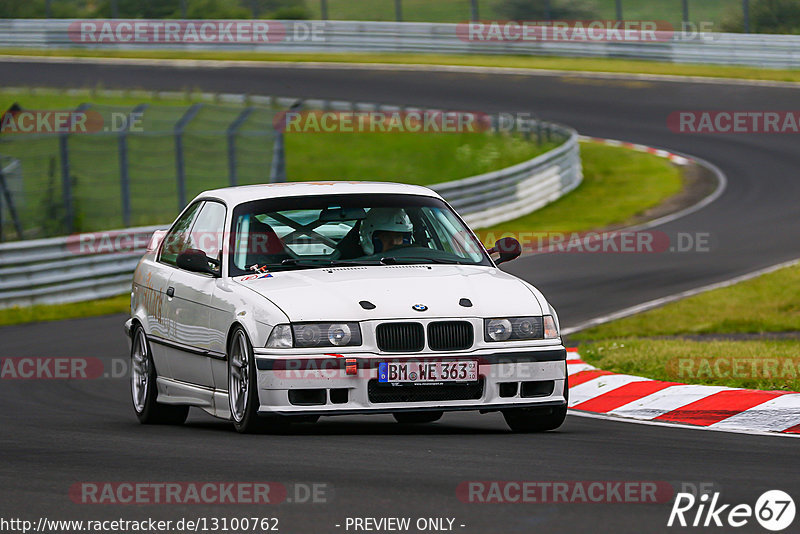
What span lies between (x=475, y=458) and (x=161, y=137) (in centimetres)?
1622

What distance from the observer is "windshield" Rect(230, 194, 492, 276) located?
895 cm

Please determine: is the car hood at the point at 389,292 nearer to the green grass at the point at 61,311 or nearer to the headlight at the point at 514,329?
the headlight at the point at 514,329

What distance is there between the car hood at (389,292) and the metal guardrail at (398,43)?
113 ft

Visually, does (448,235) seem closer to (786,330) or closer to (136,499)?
(136,499)

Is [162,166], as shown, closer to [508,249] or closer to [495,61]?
[508,249]

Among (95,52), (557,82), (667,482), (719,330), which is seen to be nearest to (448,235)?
(667,482)

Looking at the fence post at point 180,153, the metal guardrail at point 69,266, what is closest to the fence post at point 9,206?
the metal guardrail at point 69,266

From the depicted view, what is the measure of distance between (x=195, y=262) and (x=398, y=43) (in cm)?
3863

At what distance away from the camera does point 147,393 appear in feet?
32.0

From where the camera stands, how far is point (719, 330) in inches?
579

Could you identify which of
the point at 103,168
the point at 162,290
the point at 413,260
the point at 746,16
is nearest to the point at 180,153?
the point at 103,168

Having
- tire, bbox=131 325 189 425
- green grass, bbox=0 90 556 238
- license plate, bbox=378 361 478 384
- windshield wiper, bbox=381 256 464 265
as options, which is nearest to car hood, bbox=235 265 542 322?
windshield wiper, bbox=381 256 464 265

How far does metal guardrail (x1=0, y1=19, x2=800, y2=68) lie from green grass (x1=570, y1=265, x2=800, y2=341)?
1001 inches

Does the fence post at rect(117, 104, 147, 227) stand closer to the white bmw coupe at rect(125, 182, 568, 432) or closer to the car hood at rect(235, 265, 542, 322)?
the white bmw coupe at rect(125, 182, 568, 432)
